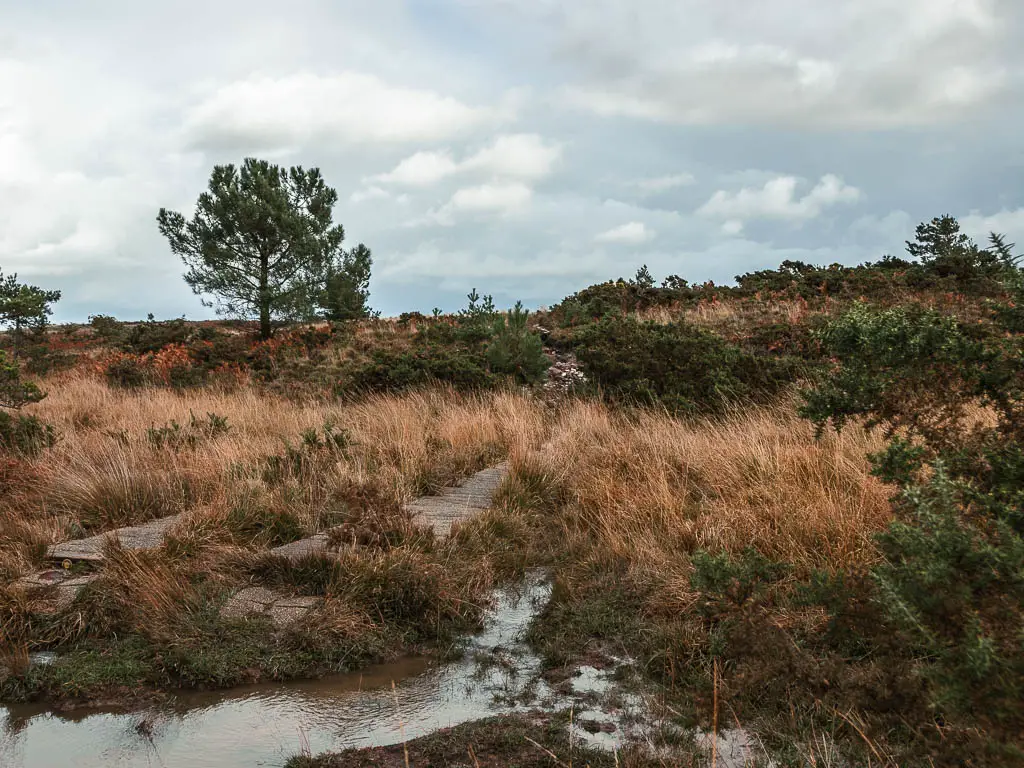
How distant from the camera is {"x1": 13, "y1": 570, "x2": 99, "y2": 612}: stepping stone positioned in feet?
15.0

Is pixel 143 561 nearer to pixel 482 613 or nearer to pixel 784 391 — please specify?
pixel 482 613

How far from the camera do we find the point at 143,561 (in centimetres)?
484

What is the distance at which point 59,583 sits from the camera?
4852 millimetres

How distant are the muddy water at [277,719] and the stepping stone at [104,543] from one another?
69.9 inches

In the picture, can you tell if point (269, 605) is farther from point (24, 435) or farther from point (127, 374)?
point (127, 374)

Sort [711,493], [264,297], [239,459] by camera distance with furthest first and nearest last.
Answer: [264,297], [239,459], [711,493]

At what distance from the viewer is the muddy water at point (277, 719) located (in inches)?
126

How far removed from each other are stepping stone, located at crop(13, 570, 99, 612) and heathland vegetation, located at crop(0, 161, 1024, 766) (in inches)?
2.2

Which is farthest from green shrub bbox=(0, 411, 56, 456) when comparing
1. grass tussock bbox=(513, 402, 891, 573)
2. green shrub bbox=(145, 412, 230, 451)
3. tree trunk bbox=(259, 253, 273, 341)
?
tree trunk bbox=(259, 253, 273, 341)

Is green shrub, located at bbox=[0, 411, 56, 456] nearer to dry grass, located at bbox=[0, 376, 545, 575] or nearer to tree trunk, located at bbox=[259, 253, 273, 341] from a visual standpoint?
dry grass, located at bbox=[0, 376, 545, 575]

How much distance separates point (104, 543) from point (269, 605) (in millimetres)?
1703

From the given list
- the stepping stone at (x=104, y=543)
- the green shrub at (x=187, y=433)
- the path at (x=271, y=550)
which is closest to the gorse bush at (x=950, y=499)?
the path at (x=271, y=550)

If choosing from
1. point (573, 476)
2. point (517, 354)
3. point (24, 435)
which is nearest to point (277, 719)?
point (573, 476)

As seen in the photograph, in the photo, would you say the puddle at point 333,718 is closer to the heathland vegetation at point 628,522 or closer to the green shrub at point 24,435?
the heathland vegetation at point 628,522
